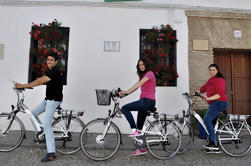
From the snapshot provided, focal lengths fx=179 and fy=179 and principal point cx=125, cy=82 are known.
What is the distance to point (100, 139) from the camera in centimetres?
330

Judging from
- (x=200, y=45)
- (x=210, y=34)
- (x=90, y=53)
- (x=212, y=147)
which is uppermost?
(x=210, y=34)

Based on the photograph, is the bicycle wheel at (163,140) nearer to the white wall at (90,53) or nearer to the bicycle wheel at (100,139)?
the bicycle wheel at (100,139)

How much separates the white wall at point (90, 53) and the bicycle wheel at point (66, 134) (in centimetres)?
187

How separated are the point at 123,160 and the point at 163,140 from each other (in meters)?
0.86

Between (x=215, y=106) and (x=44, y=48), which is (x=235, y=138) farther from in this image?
(x=44, y=48)

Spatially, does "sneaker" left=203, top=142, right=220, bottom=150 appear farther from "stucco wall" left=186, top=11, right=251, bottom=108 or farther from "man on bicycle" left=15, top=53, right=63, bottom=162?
"man on bicycle" left=15, top=53, right=63, bottom=162

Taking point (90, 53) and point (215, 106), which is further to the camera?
point (90, 53)

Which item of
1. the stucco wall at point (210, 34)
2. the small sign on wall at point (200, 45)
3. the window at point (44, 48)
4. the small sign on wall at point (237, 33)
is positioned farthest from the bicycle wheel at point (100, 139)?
the small sign on wall at point (237, 33)

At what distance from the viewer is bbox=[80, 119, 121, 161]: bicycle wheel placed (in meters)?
3.29

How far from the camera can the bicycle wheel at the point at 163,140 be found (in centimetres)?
347

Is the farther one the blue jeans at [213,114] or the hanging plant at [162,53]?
the hanging plant at [162,53]

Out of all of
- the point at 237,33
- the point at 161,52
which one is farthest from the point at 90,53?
the point at 237,33

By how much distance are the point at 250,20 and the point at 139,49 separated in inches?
159

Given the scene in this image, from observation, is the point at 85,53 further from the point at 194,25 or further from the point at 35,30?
the point at 194,25
